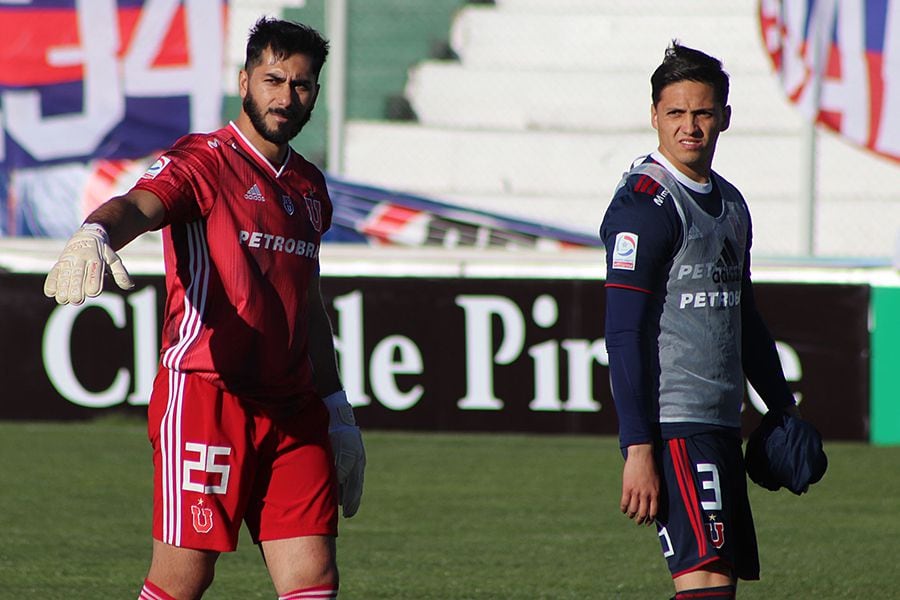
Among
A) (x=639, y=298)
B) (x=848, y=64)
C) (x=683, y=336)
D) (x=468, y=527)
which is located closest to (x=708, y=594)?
(x=683, y=336)

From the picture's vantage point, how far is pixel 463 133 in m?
15.4

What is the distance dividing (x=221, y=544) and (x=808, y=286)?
7.30 meters

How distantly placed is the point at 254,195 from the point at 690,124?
1.17 metres

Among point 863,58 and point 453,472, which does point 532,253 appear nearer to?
point 453,472

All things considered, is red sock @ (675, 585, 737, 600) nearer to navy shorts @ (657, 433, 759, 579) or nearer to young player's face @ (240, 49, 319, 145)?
navy shorts @ (657, 433, 759, 579)

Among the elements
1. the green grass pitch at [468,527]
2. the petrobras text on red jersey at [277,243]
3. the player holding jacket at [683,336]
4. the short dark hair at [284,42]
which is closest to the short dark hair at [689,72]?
the player holding jacket at [683,336]

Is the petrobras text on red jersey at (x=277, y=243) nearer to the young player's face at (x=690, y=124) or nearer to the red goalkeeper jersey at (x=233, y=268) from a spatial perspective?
the red goalkeeper jersey at (x=233, y=268)

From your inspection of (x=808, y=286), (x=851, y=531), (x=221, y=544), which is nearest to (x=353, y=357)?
(x=808, y=286)

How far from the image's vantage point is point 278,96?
427cm

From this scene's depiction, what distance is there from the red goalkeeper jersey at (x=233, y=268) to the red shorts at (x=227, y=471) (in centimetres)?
6

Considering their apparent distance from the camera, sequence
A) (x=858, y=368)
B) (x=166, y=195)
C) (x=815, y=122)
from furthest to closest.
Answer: (x=815, y=122) → (x=858, y=368) → (x=166, y=195)

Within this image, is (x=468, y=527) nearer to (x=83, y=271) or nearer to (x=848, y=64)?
(x=83, y=271)

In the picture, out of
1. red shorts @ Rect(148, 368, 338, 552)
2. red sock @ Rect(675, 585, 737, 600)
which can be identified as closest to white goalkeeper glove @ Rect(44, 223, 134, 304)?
red shorts @ Rect(148, 368, 338, 552)

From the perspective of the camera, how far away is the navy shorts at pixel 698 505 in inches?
166
